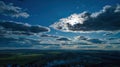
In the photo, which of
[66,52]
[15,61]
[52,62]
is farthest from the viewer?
[52,62]

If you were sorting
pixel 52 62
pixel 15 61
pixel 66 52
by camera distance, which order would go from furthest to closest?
pixel 52 62 → pixel 15 61 → pixel 66 52

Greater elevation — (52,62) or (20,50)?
(20,50)

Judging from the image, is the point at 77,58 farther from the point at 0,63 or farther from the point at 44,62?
the point at 0,63

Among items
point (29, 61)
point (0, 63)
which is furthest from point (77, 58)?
point (0, 63)

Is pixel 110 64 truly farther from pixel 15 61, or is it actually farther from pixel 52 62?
pixel 15 61

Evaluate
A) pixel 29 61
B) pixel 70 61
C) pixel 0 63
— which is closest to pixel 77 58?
pixel 70 61

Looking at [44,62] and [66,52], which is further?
[44,62]
